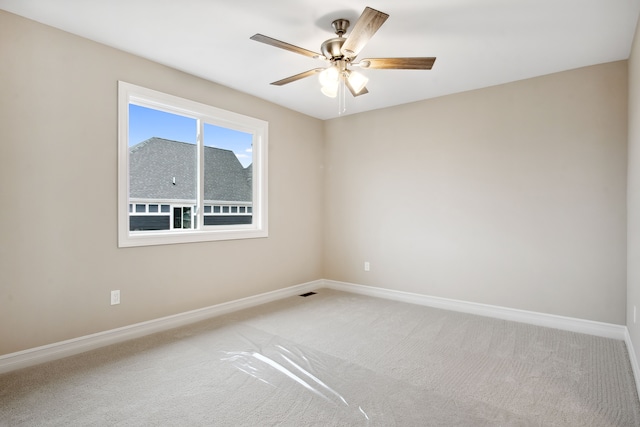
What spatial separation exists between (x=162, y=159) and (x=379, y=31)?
2328 mm

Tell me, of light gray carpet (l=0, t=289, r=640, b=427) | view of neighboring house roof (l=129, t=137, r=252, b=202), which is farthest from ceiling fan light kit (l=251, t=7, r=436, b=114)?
light gray carpet (l=0, t=289, r=640, b=427)

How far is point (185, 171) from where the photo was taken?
3.53 metres

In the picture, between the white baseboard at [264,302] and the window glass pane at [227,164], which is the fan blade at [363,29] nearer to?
the window glass pane at [227,164]

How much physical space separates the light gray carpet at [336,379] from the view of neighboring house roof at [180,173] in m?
1.37

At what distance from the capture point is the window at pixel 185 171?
3.05 meters

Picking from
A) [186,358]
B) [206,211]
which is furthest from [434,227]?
[186,358]

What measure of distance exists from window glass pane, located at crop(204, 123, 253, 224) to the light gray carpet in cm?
146

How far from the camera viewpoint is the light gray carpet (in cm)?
187

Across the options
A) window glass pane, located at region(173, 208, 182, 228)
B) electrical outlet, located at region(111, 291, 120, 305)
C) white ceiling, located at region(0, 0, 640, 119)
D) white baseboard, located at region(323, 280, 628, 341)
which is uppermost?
white ceiling, located at region(0, 0, 640, 119)

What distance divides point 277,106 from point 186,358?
3102mm

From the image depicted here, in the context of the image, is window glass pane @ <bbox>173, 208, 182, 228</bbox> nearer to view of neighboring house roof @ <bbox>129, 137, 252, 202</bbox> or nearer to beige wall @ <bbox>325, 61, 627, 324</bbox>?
view of neighboring house roof @ <bbox>129, 137, 252, 202</bbox>

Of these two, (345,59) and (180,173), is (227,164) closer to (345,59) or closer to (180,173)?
(180,173)

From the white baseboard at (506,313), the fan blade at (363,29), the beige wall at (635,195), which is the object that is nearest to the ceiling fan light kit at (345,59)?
the fan blade at (363,29)

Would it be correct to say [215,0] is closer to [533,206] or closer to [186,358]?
[186,358]
